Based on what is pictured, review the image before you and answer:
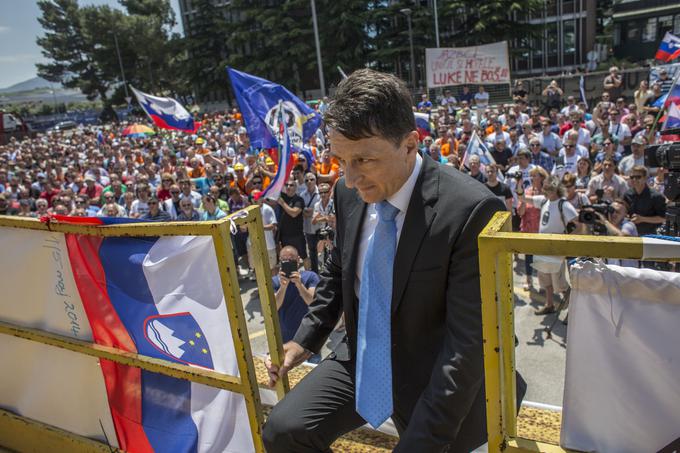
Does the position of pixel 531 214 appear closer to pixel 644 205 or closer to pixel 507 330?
pixel 644 205

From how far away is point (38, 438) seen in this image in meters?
3.00

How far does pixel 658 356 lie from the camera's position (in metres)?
1.35

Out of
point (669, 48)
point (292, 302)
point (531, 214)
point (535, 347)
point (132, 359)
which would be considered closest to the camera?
point (132, 359)

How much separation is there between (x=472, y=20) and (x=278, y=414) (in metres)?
38.7

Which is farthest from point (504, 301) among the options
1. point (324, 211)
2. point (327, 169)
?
point (327, 169)

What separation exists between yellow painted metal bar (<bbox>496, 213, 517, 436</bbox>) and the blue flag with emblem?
8.00 meters

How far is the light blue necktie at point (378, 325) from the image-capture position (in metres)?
1.77

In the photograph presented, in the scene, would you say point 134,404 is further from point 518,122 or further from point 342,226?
point 518,122

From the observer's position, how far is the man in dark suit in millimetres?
1583

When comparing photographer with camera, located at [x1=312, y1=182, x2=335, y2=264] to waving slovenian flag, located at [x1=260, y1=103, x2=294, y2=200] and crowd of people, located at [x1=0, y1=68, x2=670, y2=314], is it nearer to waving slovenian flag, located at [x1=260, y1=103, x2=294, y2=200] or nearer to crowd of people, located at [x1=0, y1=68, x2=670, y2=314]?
crowd of people, located at [x1=0, y1=68, x2=670, y2=314]

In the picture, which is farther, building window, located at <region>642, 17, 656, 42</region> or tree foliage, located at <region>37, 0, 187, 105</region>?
tree foliage, located at <region>37, 0, 187, 105</region>

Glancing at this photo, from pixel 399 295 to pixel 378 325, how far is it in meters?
0.16

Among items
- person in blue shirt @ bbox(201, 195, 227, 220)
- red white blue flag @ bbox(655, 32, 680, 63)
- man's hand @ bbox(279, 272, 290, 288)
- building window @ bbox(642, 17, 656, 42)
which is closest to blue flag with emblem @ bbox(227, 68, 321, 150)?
person in blue shirt @ bbox(201, 195, 227, 220)

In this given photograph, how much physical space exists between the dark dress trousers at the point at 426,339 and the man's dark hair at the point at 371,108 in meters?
0.23
